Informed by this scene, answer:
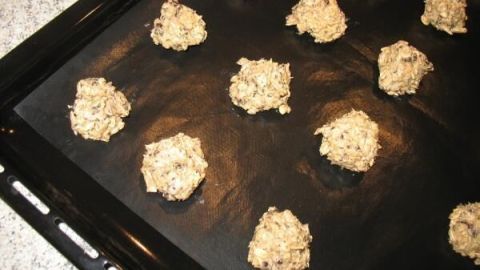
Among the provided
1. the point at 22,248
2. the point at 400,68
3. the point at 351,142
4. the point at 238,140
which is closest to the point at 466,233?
the point at 351,142

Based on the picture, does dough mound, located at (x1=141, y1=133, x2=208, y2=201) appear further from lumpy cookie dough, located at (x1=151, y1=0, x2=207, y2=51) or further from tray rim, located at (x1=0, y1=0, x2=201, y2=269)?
lumpy cookie dough, located at (x1=151, y1=0, x2=207, y2=51)

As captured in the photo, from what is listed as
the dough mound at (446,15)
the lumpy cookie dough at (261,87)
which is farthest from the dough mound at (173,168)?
the dough mound at (446,15)

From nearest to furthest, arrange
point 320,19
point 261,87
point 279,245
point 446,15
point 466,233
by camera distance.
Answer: point 279,245 < point 466,233 < point 261,87 < point 320,19 < point 446,15

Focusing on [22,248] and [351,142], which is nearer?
[22,248]

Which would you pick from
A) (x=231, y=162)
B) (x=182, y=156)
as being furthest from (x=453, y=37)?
(x=182, y=156)

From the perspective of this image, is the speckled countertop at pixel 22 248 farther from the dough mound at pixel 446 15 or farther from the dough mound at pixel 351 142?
the dough mound at pixel 446 15

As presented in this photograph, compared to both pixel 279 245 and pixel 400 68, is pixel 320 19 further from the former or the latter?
pixel 279 245

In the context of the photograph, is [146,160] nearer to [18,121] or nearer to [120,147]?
[120,147]
